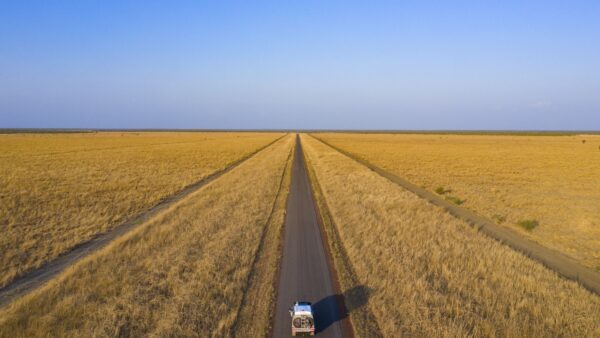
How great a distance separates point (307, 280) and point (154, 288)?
3.86m

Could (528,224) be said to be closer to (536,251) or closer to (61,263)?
(536,251)

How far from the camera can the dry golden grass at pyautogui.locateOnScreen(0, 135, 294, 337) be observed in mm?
7242

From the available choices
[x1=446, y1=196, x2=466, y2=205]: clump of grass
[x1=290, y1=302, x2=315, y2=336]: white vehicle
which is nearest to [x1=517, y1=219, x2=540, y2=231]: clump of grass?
[x1=446, y1=196, x2=466, y2=205]: clump of grass

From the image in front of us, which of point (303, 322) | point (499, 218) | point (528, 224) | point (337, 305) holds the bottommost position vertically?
point (499, 218)

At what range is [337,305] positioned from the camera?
7875 mm

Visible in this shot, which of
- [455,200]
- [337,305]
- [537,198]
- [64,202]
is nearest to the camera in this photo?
[337,305]

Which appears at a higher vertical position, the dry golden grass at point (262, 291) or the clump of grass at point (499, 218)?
the dry golden grass at point (262, 291)

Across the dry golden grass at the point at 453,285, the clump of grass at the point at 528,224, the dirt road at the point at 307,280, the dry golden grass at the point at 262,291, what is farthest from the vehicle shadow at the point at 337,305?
the clump of grass at the point at 528,224

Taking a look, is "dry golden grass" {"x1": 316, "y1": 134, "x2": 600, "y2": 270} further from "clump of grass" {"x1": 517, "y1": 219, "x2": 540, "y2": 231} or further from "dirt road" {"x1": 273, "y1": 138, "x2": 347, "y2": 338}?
"dirt road" {"x1": 273, "y1": 138, "x2": 347, "y2": 338}

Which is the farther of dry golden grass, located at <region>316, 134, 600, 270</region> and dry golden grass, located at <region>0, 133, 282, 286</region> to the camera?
dry golden grass, located at <region>316, 134, 600, 270</region>

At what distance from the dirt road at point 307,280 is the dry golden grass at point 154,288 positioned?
1.00 metres

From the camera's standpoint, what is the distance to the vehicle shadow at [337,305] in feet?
23.9

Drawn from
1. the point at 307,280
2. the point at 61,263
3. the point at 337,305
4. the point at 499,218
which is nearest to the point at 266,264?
the point at 307,280

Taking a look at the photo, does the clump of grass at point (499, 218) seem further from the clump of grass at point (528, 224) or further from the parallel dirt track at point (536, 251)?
the clump of grass at point (528, 224)
